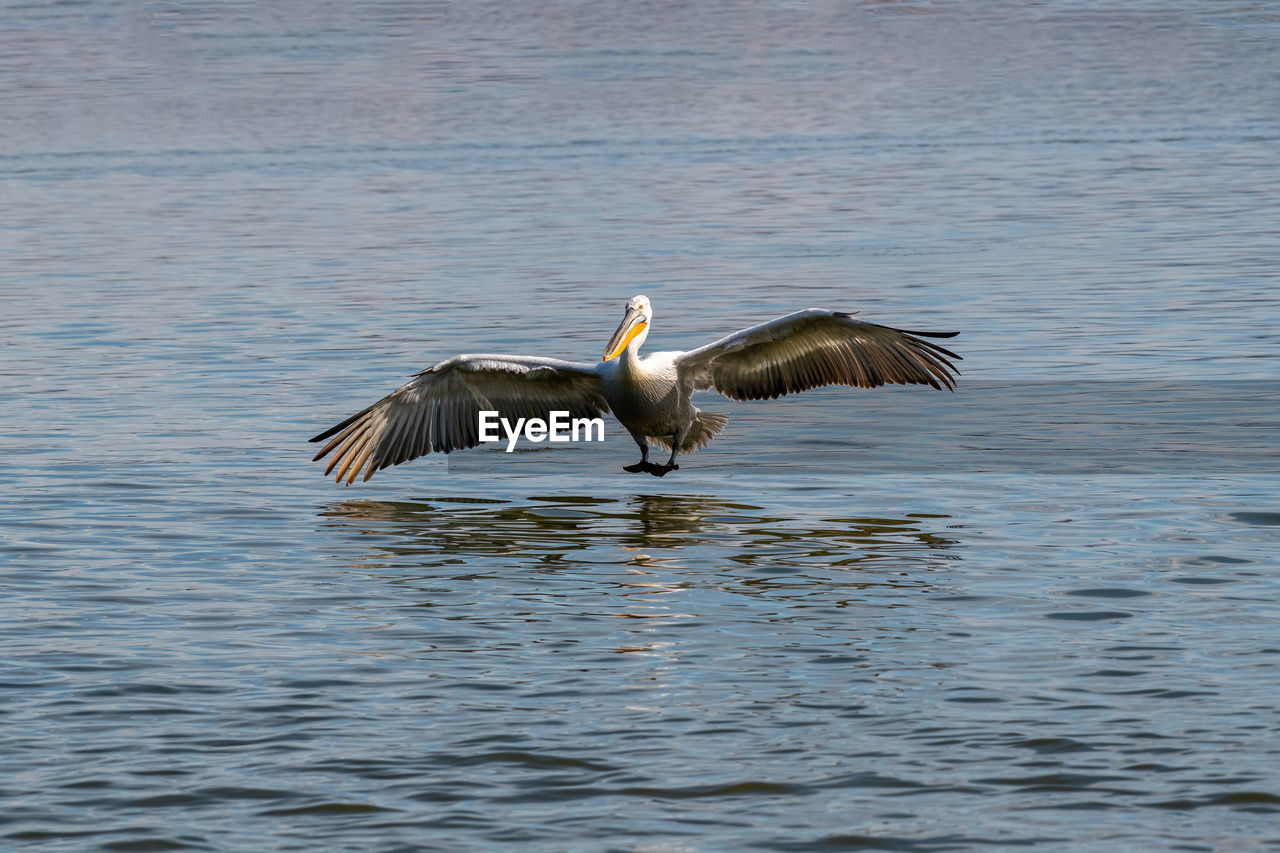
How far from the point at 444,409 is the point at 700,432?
1753mm

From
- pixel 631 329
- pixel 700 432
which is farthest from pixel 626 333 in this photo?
pixel 700 432

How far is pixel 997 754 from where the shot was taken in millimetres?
8219

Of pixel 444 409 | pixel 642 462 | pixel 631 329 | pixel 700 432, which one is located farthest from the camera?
pixel 700 432

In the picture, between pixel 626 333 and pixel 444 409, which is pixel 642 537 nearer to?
pixel 626 333

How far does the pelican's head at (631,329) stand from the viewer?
13.1 meters

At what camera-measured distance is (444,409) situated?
13859mm

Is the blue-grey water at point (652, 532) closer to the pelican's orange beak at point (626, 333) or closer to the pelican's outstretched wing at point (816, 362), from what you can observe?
the pelican's outstretched wing at point (816, 362)

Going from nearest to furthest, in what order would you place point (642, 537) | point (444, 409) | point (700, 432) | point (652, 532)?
point (642, 537) < point (652, 532) < point (444, 409) < point (700, 432)

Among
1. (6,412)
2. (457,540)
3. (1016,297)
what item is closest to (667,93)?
(1016,297)

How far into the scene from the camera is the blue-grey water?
7996 millimetres

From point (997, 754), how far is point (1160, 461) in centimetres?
595

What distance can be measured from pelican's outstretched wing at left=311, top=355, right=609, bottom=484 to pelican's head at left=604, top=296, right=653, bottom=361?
329 millimetres

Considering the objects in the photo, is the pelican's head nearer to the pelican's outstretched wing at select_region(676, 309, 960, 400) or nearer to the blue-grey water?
the pelican's outstretched wing at select_region(676, 309, 960, 400)

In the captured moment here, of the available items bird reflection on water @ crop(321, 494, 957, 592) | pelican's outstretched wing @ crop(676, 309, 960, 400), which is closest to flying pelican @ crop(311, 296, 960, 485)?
pelican's outstretched wing @ crop(676, 309, 960, 400)
